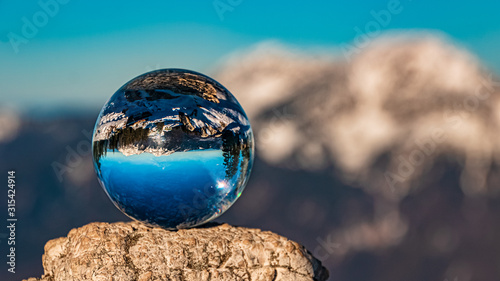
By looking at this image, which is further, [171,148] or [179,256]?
[179,256]

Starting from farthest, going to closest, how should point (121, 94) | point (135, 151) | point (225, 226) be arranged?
point (225, 226) < point (121, 94) < point (135, 151)

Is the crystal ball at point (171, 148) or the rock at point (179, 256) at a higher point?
the crystal ball at point (171, 148)

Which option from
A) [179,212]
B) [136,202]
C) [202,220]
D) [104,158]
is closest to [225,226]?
[202,220]

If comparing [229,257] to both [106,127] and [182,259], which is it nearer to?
[182,259]

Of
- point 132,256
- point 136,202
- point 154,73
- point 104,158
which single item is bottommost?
point 132,256

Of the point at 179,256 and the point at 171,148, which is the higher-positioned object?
the point at 171,148
